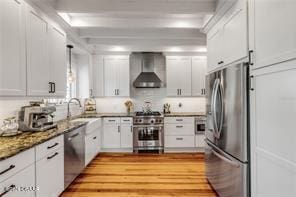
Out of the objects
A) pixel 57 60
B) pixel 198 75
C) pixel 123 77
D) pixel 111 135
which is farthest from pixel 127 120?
pixel 57 60

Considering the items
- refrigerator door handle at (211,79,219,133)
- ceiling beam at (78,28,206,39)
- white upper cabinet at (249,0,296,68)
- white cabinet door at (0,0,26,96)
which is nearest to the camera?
white upper cabinet at (249,0,296,68)

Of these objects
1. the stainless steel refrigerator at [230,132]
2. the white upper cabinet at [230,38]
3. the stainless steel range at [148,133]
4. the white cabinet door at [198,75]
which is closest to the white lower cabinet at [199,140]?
the stainless steel range at [148,133]

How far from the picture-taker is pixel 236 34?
2387 mm

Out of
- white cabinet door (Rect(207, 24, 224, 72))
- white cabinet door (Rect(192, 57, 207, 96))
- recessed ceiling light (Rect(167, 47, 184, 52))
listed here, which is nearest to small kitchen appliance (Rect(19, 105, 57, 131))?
white cabinet door (Rect(207, 24, 224, 72))

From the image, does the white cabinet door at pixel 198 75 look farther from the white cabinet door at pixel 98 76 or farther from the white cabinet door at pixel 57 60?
the white cabinet door at pixel 57 60

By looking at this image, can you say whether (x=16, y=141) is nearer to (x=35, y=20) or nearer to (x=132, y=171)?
(x=35, y=20)

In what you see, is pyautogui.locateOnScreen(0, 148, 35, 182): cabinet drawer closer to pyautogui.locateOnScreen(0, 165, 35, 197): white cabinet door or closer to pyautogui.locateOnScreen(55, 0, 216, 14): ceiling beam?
pyautogui.locateOnScreen(0, 165, 35, 197): white cabinet door

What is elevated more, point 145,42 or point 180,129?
point 145,42

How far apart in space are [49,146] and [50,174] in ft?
1.10

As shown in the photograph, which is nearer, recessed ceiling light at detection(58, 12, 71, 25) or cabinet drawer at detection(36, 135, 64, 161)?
cabinet drawer at detection(36, 135, 64, 161)

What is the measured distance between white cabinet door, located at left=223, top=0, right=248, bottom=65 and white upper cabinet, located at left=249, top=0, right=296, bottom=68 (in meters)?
0.13

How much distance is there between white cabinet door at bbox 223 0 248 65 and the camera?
2.21m

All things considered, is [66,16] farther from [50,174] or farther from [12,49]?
[50,174]

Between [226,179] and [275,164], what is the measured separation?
3.22ft
